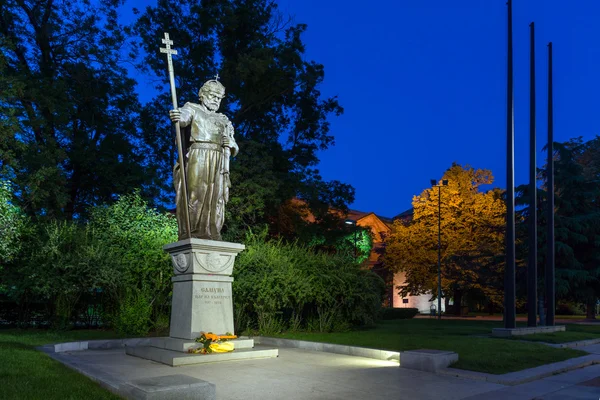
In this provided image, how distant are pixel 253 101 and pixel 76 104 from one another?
9057 millimetres

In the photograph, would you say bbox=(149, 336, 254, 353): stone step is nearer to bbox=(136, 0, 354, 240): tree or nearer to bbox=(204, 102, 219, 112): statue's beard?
bbox=(204, 102, 219, 112): statue's beard

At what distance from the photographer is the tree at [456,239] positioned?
3334 centimetres

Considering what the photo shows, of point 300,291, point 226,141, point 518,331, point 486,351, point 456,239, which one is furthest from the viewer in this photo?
point 456,239

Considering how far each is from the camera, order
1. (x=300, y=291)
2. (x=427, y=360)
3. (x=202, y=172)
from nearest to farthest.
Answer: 1. (x=427, y=360)
2. (x=202, y=172)
3. (x=300, y=291)

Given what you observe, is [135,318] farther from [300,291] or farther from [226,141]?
[226,141]

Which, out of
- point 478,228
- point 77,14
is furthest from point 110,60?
point 478,228

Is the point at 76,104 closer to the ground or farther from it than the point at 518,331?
farther from it

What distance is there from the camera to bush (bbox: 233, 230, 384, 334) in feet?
50.3

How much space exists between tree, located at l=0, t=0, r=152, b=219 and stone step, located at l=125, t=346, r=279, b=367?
13.6 meters

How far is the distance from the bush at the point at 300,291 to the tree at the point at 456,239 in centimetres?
1744

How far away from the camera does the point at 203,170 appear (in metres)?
11.0

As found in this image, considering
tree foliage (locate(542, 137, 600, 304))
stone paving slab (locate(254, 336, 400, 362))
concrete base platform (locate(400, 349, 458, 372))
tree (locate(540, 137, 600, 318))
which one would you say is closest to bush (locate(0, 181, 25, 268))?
stone paving slab (locate(254, 336, 400, 362))

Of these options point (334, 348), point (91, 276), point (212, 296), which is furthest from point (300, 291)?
point (91, 276)

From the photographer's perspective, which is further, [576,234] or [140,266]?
[576,234]
